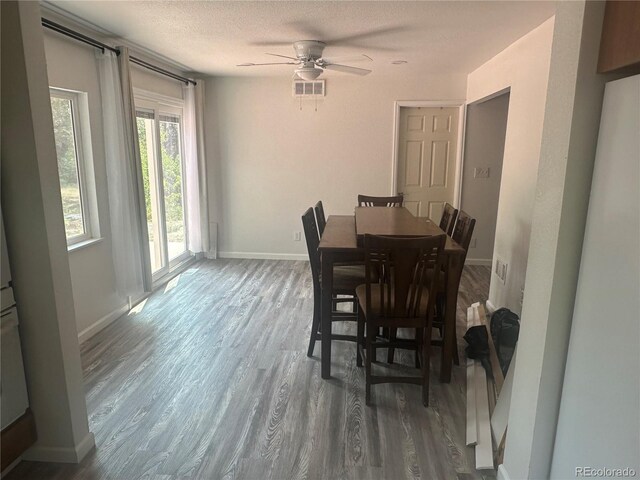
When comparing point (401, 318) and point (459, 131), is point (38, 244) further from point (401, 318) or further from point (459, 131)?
point (459, 131)

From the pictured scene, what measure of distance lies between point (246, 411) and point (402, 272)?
3.94 feet

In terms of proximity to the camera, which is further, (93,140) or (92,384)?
(93,140)

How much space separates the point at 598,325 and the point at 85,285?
11.2 ft

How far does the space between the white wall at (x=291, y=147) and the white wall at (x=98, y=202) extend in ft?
7.16

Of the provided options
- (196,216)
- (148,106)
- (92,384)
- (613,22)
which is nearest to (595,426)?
(613,22)

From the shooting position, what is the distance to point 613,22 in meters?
1.23

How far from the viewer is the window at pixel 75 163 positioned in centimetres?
315

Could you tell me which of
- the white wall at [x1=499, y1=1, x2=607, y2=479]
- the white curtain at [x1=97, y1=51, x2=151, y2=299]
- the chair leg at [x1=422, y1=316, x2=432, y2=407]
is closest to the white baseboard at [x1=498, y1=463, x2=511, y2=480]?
the white wall at [x1=499, y1=1, x2=607, y2=479]

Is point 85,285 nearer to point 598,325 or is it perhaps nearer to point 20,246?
point 20,246

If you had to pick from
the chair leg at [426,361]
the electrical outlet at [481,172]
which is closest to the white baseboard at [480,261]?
the electrical outlet at [481,172]

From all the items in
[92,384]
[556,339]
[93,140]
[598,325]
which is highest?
[93,140]

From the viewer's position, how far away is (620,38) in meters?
1.19

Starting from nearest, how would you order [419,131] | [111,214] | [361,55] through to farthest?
[111,214]
[361,55]
[419,131]

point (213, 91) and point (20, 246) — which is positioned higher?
point (213, 91)
